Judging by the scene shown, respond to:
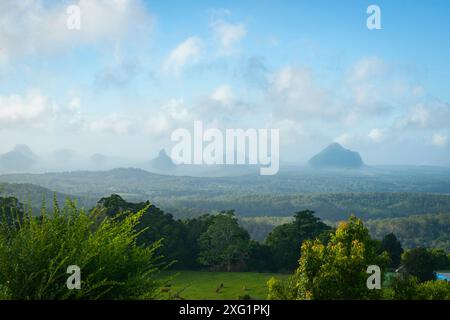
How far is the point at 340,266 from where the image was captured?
13586 mm

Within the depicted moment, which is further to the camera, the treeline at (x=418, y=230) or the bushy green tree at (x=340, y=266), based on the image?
the treeline at (x=418, y=230)

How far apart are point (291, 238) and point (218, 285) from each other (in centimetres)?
954

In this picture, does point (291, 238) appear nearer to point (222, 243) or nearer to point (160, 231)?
point (222, 243)

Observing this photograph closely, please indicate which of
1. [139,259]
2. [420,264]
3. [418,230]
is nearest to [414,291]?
[139,259]

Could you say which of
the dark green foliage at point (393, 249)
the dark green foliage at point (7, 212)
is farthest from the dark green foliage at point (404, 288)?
the dark green foliage at point (393, 249)

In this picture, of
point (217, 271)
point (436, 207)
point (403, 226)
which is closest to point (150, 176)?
point (436, 207)

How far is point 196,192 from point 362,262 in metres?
149

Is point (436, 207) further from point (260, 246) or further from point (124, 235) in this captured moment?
point (124, 235)

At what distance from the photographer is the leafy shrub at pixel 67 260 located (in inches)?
204

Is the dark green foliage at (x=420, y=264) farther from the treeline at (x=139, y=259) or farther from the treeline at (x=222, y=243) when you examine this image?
the treeline at (x=222, y=243)

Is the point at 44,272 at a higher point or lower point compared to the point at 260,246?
higher

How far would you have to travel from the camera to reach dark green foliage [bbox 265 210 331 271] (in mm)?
37344

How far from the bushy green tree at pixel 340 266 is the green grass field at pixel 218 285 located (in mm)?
12255

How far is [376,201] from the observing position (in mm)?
140875
